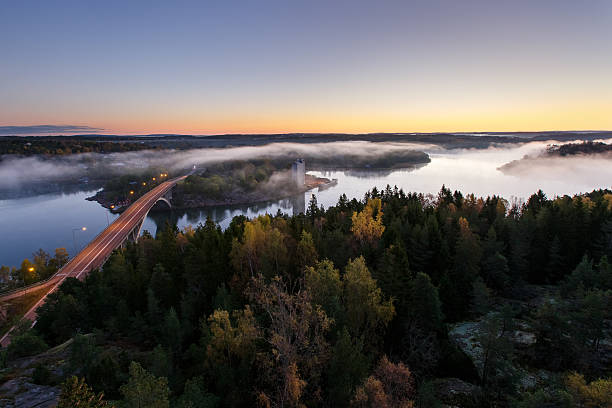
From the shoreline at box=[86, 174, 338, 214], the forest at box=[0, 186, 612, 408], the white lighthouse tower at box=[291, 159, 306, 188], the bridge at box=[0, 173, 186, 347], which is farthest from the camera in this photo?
the white lighthouse tower at box=[291, 159, 306, 188]

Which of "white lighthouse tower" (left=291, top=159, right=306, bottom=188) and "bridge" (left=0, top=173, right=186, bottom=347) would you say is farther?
"white lighthouse tower" (left=291, top=159, right=306, bottom=188)

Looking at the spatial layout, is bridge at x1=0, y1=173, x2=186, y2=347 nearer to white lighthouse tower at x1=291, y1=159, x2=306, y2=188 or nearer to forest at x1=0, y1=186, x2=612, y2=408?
forest at x1=0, y1=186, x2=612, y2=408

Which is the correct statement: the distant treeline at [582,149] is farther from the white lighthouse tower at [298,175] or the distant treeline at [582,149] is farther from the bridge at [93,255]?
the bridge at [93,255]

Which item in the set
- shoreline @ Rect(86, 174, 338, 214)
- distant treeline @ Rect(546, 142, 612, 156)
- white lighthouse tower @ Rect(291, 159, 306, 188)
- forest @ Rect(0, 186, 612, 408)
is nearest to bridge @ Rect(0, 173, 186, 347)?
forest @ Rect(0, 186, 612, 408)

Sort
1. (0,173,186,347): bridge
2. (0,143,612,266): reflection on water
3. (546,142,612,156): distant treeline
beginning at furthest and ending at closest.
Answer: (546,142,612,156): distant treeline
(0,143,612,266): reflection on water
(0,173,186,347): bridge

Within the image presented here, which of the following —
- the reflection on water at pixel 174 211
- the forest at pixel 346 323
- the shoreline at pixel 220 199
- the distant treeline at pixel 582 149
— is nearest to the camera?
the forest at pixel 346 323

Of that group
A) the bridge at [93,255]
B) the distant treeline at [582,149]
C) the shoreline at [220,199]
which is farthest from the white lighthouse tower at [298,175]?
the distant treeline at [582,149]

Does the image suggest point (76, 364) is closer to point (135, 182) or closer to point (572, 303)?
point (572, 303)

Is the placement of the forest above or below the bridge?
above

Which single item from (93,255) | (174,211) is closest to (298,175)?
(174,211)
